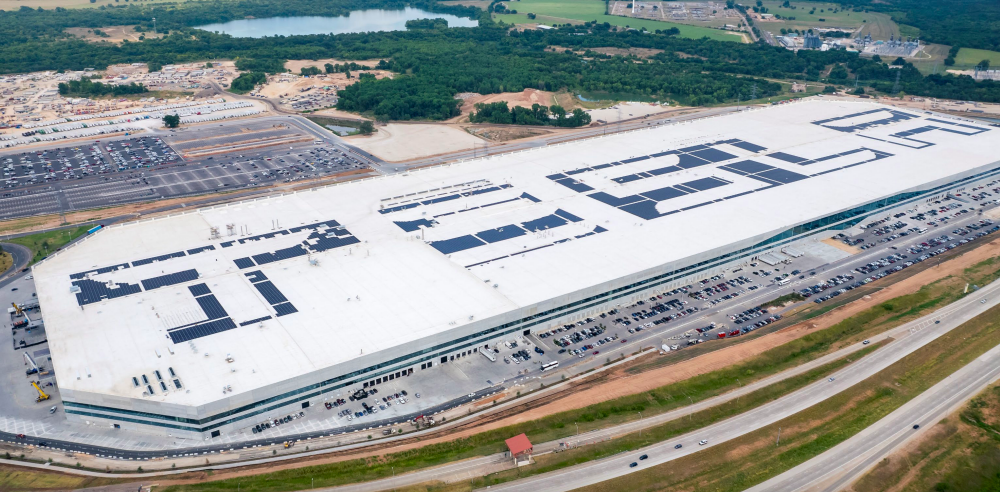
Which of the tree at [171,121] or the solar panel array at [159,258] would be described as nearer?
the solar panel array at [159,258]

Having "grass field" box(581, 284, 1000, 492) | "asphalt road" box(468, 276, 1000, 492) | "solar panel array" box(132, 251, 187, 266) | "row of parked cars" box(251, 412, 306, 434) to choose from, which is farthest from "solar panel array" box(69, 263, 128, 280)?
"grass field" box(581, 284, 1000, 492)

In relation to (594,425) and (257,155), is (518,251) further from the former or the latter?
(257,155)

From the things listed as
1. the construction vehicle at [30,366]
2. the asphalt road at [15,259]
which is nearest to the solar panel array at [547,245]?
the construction vehicle at [30,366]

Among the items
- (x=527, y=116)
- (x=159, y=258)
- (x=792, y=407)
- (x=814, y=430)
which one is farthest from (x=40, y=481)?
(x=527, y=116)

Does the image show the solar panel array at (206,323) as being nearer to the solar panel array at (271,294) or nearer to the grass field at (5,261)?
the solar panel array at (271,294)

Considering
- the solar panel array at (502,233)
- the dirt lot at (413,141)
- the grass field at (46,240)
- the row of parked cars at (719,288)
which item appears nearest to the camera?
the row of parked cars at (719,288)

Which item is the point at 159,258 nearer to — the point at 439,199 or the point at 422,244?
the point at 422,244

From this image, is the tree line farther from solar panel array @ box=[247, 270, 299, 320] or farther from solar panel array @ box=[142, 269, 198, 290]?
solar panel array @ box=[142, 269, 198, 290]
